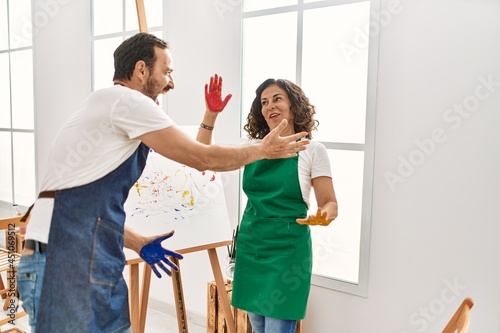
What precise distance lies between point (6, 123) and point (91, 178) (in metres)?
4.13

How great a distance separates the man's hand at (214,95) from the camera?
1.88 meters

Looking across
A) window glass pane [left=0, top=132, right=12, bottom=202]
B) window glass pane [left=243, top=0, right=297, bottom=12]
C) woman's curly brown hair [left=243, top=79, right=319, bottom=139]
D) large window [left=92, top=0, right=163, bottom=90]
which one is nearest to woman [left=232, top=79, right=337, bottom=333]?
woman's curly brown hair [left=243, top=79, right=319, bottom=139]

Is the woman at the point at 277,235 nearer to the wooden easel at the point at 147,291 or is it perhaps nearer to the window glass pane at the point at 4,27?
the wooden easel at the point at 147,291

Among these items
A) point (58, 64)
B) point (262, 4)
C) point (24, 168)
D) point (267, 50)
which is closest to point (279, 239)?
point (267, 50)

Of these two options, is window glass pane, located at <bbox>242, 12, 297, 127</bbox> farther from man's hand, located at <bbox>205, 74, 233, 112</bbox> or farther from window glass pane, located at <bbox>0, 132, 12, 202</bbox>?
window glass pane, located at <bbox>0, 132, 12, 202</bbox>

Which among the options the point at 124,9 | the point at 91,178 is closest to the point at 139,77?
the point at 91,178

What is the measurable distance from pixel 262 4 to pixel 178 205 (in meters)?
1.35

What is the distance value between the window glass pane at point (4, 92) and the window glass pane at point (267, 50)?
3180 mm

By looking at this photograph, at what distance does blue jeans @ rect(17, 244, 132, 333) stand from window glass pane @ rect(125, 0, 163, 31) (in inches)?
95.4

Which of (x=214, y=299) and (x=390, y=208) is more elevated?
(x=390, y=208)

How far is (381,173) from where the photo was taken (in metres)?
2.30

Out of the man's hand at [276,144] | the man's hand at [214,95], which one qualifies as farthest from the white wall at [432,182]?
the man's hand at [276,144]

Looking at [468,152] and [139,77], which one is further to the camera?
[468,152]

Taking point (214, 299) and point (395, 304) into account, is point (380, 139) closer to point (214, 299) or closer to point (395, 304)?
point (395, 304)
